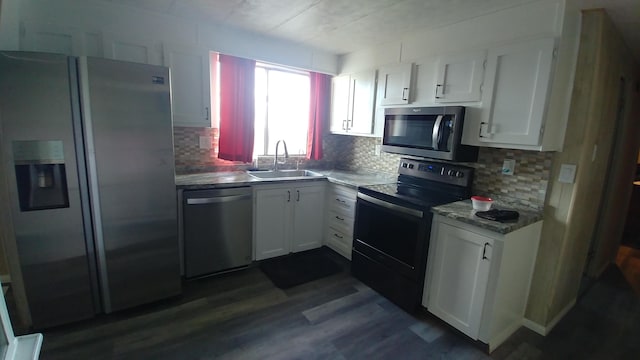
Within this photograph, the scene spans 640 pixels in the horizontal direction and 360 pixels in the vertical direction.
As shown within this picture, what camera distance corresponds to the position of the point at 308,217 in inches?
130

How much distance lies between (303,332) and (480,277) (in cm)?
A: 128

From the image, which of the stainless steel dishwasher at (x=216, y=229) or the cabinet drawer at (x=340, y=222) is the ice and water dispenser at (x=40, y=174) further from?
the cabinet drawer at (x=340, y=222)

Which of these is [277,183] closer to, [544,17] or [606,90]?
[544,17]

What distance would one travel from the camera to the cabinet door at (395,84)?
277 cm

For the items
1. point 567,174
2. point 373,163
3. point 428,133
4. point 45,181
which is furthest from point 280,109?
point 567,174

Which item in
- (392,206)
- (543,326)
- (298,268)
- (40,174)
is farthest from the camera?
(298,268)

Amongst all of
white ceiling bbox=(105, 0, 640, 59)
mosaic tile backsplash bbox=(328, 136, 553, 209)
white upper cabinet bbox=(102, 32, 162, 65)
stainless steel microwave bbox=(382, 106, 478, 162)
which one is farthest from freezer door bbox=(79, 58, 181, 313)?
mosaic tile backsplash bbox=(328, 136, 553, 209)

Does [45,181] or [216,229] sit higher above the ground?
[45,181]

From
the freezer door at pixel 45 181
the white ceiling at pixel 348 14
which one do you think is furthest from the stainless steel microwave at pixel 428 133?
the freezer door at pixel 45 181

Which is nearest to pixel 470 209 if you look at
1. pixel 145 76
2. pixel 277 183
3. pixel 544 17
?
pixel 544 17

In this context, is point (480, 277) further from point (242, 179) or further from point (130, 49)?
point (130, 49)

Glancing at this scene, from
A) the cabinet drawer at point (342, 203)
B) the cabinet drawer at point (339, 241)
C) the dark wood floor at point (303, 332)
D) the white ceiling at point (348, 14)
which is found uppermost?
the white ceiling at point (348, 14)

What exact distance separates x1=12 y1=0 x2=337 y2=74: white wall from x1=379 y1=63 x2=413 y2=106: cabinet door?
106 cm

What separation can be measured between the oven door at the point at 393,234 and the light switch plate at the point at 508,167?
2.50 feet
